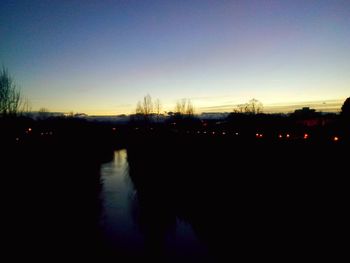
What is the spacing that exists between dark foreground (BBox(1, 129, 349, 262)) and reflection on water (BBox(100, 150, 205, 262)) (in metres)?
0.14

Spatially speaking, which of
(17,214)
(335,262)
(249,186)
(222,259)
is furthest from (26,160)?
(335,262)

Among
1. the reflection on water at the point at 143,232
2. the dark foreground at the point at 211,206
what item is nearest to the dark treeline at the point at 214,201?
the dark foreground at the point at 211,206

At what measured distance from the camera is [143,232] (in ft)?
48.4

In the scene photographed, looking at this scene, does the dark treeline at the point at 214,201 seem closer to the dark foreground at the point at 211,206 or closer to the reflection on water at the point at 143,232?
the dark foreground at the point at 211,206

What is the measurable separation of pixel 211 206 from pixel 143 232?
5.13 meters

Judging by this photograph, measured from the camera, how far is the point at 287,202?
A: 16.5 m

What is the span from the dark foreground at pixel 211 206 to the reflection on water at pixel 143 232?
0.14 m

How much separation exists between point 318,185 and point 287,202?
2982 mm

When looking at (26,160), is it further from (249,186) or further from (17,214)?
(249,186)

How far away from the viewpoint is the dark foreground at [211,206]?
1162cm

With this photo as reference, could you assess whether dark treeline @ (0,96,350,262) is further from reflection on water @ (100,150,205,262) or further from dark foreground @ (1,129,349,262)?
reflection on water @ (100,150,205,262)

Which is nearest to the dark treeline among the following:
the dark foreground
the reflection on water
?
the dark foreground

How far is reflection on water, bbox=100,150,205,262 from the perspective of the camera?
12469 mm

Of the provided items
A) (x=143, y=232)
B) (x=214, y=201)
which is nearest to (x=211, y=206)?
(x=214, y=201)
